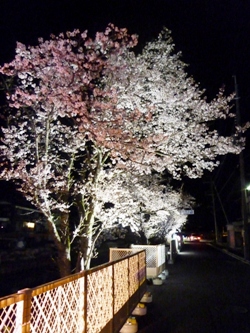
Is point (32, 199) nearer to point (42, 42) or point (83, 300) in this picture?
point (42, 42)

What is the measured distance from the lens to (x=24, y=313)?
3.09m

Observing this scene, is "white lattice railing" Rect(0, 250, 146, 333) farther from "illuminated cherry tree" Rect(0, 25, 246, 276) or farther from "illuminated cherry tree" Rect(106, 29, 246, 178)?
"illuminated cherry tree" Rect(106, 29, 246, 178)

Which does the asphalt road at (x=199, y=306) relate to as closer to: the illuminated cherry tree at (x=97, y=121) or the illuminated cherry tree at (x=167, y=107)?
the illuminated cherry tree at (x=97, y=121)

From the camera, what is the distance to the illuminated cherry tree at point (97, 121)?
30.5ft

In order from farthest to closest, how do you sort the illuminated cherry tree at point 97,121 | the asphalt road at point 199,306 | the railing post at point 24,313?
the illuminated cherry tree at point 97,121 < the asphalt road at point 199,306 < the railing post at point 24,313

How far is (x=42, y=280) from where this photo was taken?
15820 millimetres

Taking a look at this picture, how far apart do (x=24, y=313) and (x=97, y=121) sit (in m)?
6.63

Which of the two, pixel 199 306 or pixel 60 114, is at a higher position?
pixel 60 114

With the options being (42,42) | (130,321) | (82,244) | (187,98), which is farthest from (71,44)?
(130,321)

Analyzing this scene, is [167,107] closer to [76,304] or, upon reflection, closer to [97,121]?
[97,121]

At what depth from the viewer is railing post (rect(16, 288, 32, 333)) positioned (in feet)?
9.99

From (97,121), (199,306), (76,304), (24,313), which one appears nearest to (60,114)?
(97,121)

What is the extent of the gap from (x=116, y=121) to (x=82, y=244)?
382cm

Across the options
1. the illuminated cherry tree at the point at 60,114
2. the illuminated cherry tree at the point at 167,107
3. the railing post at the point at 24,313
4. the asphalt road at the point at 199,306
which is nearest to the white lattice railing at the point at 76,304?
the railing post at the point at 24,313
